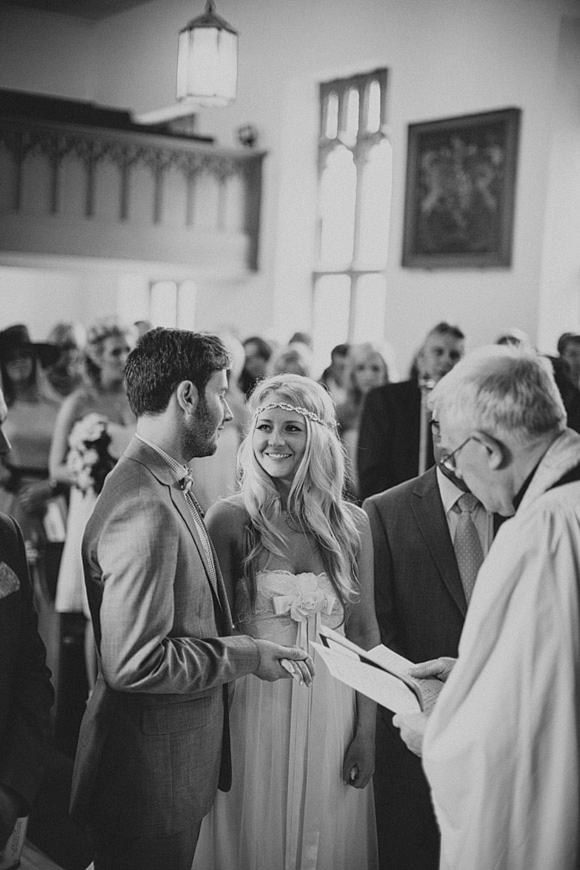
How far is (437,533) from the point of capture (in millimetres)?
2752

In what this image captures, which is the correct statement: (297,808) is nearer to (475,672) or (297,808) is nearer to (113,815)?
(113,815)

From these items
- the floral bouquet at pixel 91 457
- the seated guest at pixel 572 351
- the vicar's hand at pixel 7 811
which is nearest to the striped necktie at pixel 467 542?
the vicar's hand at pixel 7 811

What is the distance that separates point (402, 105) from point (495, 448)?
25.5 ft

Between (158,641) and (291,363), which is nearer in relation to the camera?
(158,641)

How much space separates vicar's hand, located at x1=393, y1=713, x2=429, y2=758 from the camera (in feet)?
6.72

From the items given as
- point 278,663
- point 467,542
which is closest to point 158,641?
point 278,663

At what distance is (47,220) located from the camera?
1000 cm

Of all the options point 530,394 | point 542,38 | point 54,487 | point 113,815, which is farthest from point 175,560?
point 542,38

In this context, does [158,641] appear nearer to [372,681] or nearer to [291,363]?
[372,681]

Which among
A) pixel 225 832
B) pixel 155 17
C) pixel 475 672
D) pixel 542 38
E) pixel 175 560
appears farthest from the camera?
pixel 155 17

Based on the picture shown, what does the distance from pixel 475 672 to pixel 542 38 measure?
22.7ft

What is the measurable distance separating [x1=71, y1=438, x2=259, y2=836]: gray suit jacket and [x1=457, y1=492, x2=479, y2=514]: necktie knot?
32.0 inches

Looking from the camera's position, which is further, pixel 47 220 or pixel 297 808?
pixel 47 220

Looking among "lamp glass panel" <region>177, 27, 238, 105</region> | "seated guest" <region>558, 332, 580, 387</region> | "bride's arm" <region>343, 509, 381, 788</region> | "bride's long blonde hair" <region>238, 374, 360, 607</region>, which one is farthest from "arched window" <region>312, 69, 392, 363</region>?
"bride's arm" <region>343, 509, 381, 788</region>
